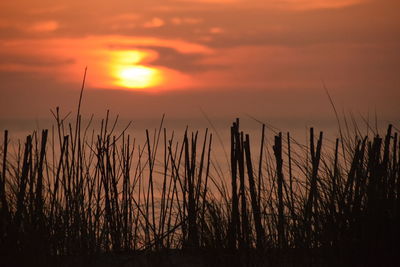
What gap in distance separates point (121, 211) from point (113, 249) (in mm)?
201

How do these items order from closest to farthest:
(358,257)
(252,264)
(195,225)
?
(358,257) → (252,264) → (195,225)

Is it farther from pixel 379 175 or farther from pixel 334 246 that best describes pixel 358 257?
pixel 379 175

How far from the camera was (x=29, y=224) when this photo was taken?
2.63 meters

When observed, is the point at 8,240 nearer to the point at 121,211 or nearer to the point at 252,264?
the point at 121,211

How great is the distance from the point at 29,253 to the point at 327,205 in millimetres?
1228

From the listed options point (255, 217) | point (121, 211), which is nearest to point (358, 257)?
point (255, 217)

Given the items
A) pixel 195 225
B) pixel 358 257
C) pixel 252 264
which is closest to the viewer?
pixel 358 257

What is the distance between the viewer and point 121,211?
3176 mm

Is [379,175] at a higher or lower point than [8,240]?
higher

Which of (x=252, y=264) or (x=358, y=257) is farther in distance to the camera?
(x=252, y=264)

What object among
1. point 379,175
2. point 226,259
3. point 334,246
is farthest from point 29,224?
point 379,175

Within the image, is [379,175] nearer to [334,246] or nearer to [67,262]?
[334,246]

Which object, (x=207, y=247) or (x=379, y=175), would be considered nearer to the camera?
(x=379, y=175)

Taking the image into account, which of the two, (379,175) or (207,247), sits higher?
(379,175)
